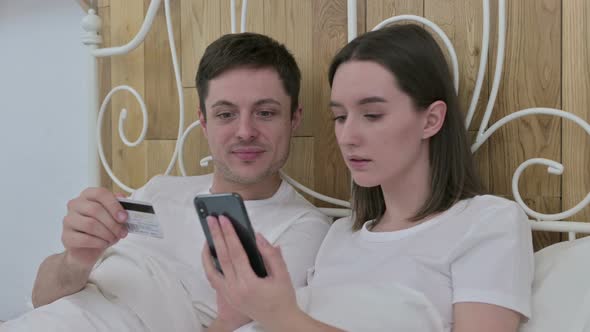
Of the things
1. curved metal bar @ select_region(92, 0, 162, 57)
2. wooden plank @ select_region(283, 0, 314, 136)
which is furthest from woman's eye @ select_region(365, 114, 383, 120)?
curved metal bar @ select_region(92, 0, 162, 57)

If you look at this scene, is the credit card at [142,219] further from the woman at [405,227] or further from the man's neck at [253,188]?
the man's neck at [253,188]

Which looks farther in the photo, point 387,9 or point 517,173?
point 387,9

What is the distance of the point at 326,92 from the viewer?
147 centimetres

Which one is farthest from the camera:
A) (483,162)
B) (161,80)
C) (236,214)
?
(161,80)

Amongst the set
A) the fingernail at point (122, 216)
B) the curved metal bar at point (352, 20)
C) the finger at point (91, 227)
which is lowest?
the finger at point (91, 227)

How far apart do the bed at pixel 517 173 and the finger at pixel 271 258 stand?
42cm

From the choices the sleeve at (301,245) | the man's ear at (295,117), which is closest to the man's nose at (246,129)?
the man's ear at (295,117)

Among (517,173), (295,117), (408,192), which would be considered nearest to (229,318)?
(408,192)

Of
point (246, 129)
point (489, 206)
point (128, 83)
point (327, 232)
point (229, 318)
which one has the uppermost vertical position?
point (128, 83)

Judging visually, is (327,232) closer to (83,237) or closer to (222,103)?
(222,103)

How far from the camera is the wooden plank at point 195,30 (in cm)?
164

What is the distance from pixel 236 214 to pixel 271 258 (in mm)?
83

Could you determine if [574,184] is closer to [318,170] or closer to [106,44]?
[318,170]

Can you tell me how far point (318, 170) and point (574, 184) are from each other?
1.98 ft
